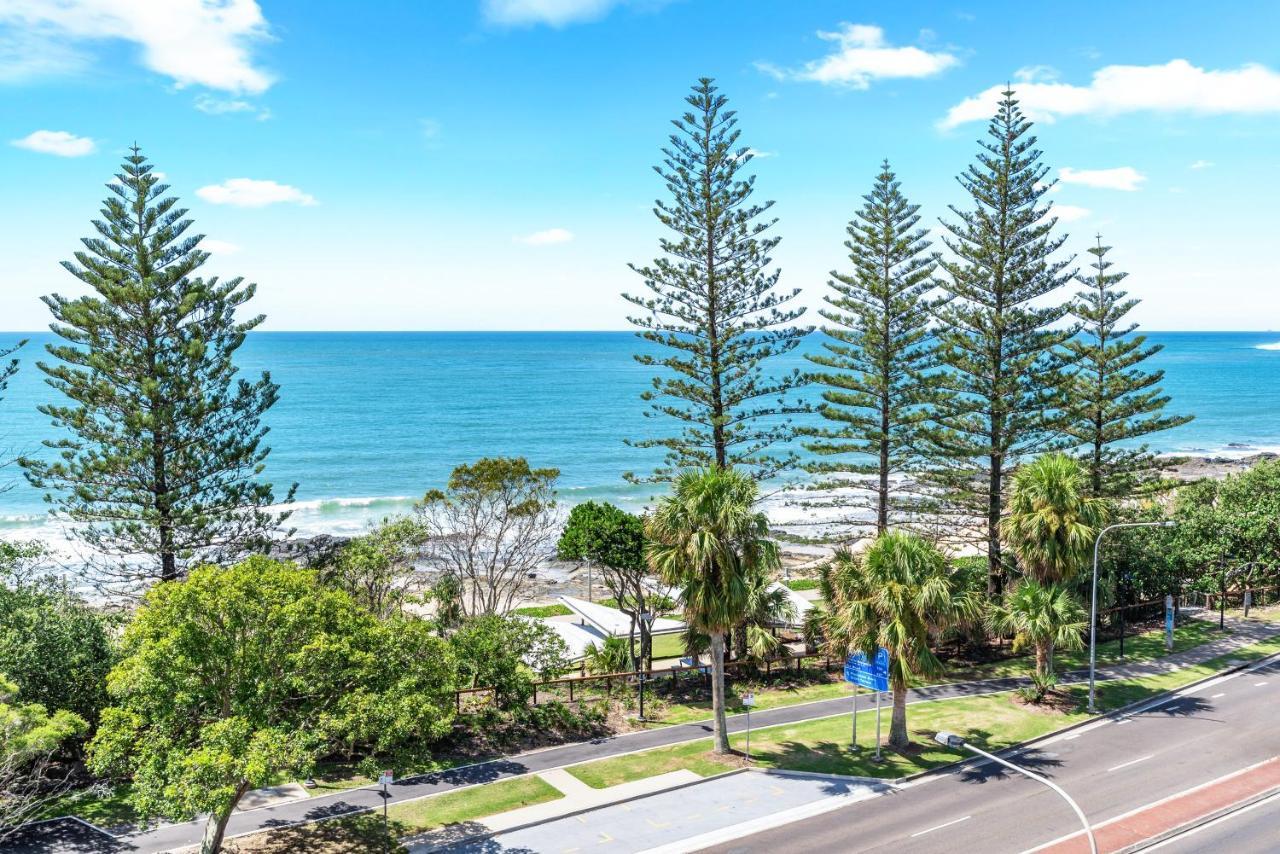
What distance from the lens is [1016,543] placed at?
27.7m

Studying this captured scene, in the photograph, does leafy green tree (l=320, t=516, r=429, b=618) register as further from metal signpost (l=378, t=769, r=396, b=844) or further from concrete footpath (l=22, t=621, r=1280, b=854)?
metal signpost (l=378, t=769, r=396, b=844)

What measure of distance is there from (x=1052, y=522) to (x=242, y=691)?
21891 mm

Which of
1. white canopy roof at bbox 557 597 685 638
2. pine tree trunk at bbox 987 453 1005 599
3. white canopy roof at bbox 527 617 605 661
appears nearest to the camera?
white canopy roof at bbox 527 617 605 661

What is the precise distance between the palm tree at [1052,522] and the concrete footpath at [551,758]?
4097 mm

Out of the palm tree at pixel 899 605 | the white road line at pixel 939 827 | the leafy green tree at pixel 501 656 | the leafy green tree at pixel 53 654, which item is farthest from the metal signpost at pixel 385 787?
the palm tree at pixel 899 605

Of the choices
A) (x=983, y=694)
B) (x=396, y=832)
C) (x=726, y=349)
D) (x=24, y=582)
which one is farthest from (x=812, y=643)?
(x=24, y=582)

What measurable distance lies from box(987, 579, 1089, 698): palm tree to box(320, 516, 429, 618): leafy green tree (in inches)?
708

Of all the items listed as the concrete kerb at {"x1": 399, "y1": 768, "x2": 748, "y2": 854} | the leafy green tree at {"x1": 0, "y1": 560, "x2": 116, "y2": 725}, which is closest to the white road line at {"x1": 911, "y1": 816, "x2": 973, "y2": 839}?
the concrete kerb at {"x1": 399, "y1": 768, "x2": 748, "y2": 854}

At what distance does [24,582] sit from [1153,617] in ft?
129

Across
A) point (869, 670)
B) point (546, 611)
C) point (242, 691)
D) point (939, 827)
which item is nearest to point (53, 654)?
point (242, 691)

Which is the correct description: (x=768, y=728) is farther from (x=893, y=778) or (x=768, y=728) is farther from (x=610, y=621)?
(x=610, y=621)

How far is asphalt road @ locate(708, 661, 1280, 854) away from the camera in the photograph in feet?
60.6

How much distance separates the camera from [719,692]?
22922 millimetres

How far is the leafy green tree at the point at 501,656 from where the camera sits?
24969 mm
